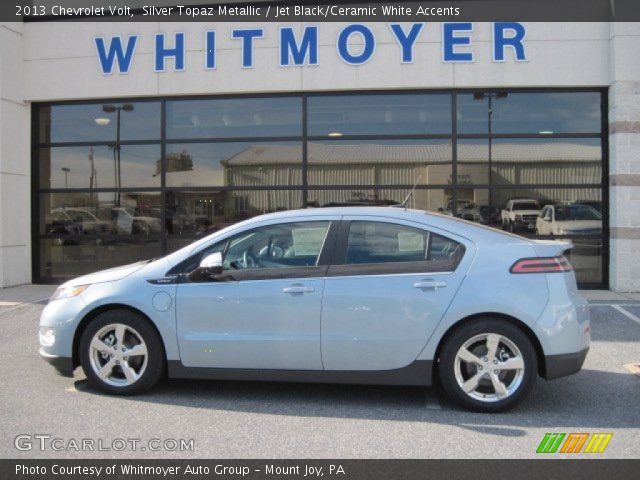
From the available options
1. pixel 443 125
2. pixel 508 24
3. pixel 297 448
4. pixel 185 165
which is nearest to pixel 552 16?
pixel 508 24

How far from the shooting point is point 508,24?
1048cm

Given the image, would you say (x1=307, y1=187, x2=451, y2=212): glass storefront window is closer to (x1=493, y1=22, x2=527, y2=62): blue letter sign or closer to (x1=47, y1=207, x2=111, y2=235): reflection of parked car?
(x1=493, y1=22, x2=527, y2=62): blue letter sign

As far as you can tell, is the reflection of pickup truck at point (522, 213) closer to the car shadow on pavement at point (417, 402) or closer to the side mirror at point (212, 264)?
the car shadow on pavement at point (417, 402)

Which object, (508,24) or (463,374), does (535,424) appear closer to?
(463,374)

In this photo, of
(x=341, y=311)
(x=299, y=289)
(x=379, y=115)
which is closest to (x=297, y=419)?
(x=341, y=311)

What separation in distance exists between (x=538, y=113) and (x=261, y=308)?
792cm

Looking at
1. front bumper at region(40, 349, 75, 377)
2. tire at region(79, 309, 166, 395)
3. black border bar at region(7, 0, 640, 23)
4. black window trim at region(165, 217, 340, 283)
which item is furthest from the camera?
black border bar at region(7, 0, 640, 23)

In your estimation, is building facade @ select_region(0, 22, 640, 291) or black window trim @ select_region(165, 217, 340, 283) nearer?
black window trim @ select_region(165, 217, 340, 283)

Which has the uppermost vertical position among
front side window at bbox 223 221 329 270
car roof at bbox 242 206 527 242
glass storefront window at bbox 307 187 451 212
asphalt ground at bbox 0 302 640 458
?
glass storefront window at bbox 307 187 451 212

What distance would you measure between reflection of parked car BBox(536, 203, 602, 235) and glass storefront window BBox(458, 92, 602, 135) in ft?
4.49

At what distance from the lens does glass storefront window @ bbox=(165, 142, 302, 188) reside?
36.4 ft

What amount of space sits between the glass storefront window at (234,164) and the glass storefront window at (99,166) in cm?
42

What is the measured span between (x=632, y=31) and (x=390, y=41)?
405 cm
